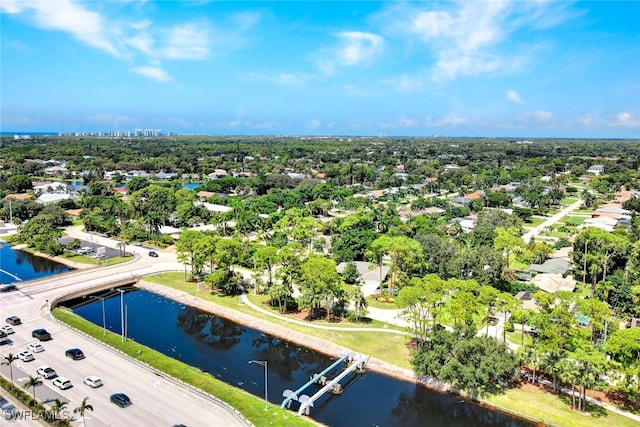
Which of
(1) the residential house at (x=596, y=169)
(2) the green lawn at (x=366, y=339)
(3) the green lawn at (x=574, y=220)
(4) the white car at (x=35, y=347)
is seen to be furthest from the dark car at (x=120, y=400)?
(1) the residential house at (x=596, y=169)

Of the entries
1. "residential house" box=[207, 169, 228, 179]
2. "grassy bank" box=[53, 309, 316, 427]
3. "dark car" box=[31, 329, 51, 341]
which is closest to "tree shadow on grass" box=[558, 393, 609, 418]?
"grassy bank" box=[53, 309, 316, 427]

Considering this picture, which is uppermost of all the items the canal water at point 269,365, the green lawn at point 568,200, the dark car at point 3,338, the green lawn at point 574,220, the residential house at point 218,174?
the residential house at point 218,174

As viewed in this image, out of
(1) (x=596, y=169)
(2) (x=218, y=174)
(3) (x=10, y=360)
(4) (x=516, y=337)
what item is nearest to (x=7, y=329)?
(3) (x=10, y=360)

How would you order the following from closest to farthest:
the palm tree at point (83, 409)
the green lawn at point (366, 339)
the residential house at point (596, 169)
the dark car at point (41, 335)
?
the palm tree at point (83, 409)
the dark car at point (41, 335)
the green lawn at point (366, 339)
the residential house at point (596, 169)

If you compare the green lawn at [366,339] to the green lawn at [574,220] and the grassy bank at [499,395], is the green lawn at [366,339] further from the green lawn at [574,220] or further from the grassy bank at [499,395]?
the green lawn at [574,220]

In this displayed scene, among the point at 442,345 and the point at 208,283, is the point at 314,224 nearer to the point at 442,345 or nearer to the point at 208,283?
the point at 208,283

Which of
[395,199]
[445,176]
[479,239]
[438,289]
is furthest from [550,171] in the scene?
[438,289]
